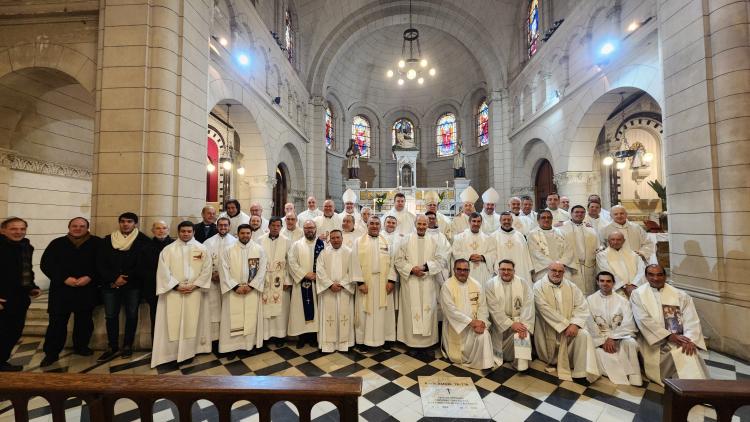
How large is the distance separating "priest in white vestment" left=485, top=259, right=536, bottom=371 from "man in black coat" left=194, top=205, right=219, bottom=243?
156 inches

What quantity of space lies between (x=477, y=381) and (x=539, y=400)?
578 mm

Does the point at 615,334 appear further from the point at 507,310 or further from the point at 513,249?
the point at 513,249

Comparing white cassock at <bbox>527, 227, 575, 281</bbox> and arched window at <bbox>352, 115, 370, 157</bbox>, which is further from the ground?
arched window at <bbox>352, 115, 370, 157</bbox>

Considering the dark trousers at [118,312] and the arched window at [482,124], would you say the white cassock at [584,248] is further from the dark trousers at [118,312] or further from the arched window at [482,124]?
the arched window at [482,124]

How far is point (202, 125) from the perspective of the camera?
506cm

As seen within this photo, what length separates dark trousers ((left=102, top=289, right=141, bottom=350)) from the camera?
12.8 ft

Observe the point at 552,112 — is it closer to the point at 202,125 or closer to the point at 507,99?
the point at 507,99

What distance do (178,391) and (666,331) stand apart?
4296 mm

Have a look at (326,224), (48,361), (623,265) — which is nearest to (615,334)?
(623,265)

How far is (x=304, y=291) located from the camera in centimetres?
438

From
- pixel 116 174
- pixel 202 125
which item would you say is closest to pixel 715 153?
pixel 202 125

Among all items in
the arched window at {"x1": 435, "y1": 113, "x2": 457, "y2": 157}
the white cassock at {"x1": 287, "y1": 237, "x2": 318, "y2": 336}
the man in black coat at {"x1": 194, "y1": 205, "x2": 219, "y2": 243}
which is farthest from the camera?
the arched window at {"x1": 435, "y1": 113, "x2": 457, "y2": 157}

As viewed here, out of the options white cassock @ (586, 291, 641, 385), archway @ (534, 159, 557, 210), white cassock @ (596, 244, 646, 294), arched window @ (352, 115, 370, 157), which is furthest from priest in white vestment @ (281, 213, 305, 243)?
arched window @ (352, 115, 370, 157)

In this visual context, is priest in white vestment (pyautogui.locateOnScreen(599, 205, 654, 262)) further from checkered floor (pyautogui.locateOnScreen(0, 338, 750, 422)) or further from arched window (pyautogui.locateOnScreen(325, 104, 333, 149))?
arched window (pyautogui.locateOnScreen(325, 104, 333, 149))
